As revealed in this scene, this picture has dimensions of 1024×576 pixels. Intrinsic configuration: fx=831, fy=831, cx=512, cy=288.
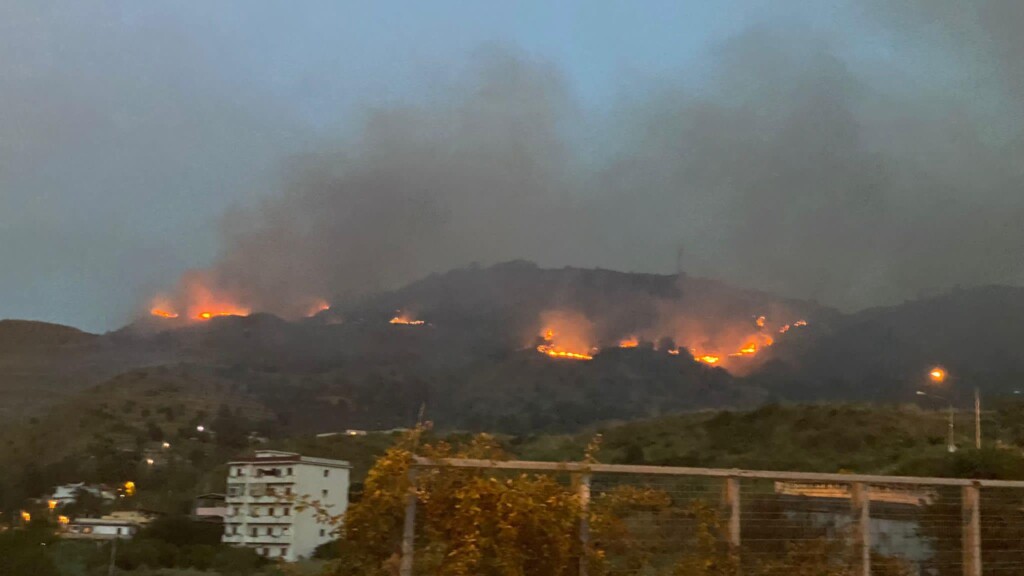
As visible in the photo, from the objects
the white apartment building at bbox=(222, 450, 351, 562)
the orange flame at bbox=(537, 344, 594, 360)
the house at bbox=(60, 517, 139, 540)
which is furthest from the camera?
the orange flame at bbox=(537, 344, 594, 360)

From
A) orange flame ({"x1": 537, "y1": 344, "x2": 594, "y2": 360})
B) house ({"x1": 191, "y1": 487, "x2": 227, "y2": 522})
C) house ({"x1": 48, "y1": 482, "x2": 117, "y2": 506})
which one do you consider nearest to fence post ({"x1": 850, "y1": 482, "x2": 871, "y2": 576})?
house ({"x1": 191, "y1": 487, "x2": 227, "y2": 522})

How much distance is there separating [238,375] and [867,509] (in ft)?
354

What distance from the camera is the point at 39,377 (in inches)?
3580

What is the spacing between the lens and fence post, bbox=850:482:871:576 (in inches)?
291

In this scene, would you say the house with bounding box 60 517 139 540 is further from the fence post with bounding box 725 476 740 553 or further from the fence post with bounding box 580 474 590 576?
the fence post with bounding box 725 476 740 553

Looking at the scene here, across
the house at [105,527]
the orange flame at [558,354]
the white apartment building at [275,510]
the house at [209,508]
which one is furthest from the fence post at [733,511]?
the orange flame at [558,354]

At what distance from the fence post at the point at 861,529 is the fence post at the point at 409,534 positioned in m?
4.00

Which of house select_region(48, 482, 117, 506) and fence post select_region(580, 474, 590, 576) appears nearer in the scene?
fence post select_region(580, 474, 590, 576)

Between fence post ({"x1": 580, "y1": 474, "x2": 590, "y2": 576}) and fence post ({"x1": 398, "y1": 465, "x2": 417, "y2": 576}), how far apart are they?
1.32 meters

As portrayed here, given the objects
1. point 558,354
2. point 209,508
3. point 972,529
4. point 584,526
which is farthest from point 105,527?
point 558,354

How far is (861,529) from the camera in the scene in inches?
292

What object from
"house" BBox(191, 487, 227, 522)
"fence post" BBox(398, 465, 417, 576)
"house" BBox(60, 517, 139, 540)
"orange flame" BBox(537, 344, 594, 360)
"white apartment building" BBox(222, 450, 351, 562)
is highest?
"orange flame" BBox(537, 344, 594, 360)

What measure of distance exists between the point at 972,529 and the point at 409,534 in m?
5.41

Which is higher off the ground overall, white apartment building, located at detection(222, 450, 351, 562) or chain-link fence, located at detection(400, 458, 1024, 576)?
chain-link fence, located at detection(400, 458, 1024, 576)
